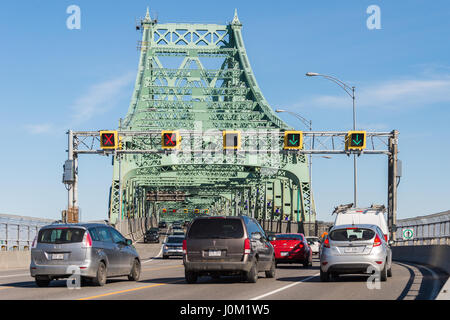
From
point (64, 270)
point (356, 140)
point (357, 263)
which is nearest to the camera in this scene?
point (64, 270)

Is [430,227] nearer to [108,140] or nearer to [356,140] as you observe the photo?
[356,140]

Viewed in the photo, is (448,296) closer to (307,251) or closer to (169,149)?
(307,251)

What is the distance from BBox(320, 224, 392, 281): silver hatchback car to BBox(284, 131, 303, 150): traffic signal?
25.5 meters

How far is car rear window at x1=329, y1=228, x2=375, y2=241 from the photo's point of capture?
2100 cm

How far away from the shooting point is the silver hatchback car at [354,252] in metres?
20.8

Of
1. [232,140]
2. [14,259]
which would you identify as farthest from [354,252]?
[232,140]

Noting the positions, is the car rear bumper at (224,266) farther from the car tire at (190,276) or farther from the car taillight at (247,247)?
the car tire at (190,276)

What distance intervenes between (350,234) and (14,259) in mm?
16783

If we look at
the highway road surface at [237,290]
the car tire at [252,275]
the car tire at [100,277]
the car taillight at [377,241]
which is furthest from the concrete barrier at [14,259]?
the car taillight at [377,241]

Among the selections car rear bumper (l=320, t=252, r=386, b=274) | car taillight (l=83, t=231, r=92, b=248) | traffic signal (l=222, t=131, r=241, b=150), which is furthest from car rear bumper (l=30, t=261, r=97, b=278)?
traffic signal (l=222, t=131, r=241, b=150)

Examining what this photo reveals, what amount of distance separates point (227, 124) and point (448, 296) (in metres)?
76.6

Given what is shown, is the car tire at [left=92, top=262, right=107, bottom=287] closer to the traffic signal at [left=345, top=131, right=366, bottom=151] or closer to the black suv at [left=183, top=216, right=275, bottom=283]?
the black suv at [left=183, top=216, right=275, bottom=283]

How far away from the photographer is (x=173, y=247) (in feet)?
146
